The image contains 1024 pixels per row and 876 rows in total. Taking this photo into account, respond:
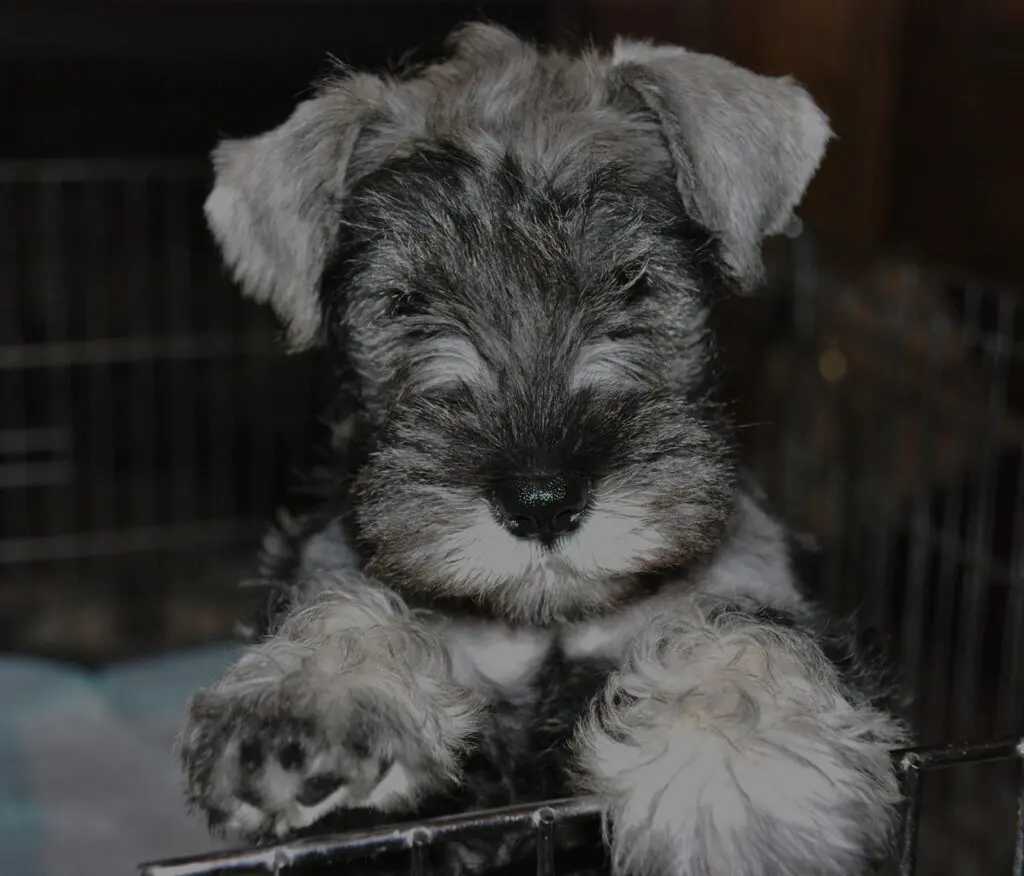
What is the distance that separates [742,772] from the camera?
1.58 m

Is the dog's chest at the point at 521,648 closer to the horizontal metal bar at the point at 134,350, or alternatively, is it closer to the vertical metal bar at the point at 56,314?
the horizontal metal bar at the point at 134,350

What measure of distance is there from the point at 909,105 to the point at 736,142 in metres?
2.54

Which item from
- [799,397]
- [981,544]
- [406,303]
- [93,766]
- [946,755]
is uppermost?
[406,303]

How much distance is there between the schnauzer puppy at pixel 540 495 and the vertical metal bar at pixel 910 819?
0.04m

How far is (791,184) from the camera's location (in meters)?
2.27

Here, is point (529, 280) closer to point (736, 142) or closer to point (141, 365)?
point (736, 142)

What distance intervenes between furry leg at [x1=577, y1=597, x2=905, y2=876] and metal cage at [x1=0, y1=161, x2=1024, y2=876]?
0.85m

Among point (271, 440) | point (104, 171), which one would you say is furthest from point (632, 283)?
point (271, 440)

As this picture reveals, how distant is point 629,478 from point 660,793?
446mm

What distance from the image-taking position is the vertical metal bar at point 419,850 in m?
1.46

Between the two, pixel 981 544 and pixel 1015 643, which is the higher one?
pixel 981 544

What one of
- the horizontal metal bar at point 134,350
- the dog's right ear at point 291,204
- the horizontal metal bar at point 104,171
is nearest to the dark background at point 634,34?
the horizontal metal bar at point 104,171

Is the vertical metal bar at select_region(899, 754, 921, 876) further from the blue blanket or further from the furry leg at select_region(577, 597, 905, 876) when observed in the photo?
the blue blanket

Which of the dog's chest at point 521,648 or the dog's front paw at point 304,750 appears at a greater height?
the dog's front paw at point 304,750
